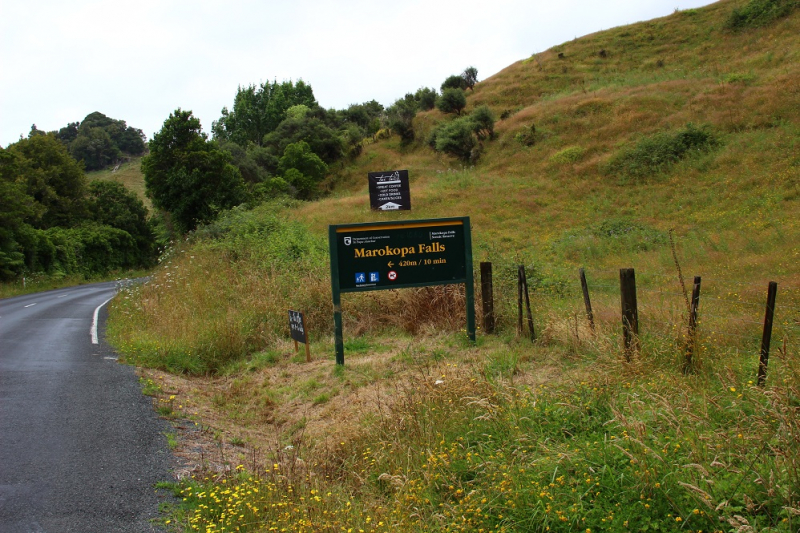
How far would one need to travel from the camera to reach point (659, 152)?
27891 mm

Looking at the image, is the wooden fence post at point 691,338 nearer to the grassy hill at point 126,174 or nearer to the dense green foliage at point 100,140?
the grassy hill at point 126,174

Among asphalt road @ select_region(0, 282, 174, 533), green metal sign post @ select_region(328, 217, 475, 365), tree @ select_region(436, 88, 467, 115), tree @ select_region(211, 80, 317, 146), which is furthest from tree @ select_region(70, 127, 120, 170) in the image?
green metal sign post @ select_region(328, 217, 475, 365)

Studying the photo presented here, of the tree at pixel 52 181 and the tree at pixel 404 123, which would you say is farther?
the tree at pixel 404 123

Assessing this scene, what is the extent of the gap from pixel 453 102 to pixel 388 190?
2596 centimetres

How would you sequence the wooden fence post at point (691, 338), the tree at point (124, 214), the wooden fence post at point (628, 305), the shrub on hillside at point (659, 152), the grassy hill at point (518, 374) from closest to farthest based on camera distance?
the grassy hill at point (518, 374), the wooden fence post at point (691, 338), the wooden fence post at point (628, 305), the shrub on hillside at point (659, 152), the tree at point (124, 214)

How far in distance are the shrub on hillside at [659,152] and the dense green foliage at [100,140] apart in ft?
274

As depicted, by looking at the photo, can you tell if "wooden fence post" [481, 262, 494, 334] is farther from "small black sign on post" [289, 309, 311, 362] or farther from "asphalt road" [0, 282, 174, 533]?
"asphalt road" [0, 282, 174, 533]

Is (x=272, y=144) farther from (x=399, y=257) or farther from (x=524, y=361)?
(x=524, y=361)

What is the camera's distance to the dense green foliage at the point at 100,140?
93.2m

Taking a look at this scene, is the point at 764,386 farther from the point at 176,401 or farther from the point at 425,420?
the point at 176,401

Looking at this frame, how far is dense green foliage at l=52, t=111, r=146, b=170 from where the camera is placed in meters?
93.2

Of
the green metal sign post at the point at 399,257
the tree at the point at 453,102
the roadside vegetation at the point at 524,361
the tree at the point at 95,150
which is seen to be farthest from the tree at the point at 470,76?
the tree at the point at 95,150

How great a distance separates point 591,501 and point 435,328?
6272mm

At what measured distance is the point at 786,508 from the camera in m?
2.83
